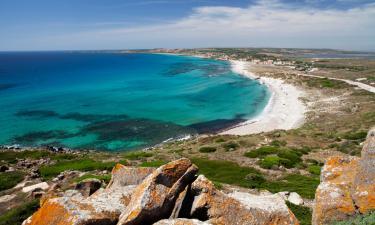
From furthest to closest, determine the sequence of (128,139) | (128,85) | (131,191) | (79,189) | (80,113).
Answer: (128,85) → (80,113) → (128,139) → (79,189) → (131,191)

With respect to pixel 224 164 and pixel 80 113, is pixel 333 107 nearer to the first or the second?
pixel 224 164

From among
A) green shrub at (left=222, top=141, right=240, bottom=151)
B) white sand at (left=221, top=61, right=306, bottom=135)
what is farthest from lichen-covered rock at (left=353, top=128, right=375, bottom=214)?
white sand at (left=221, top=61, right=306, bottom=135)

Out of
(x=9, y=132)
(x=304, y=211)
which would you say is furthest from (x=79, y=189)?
(x=9, y=132)

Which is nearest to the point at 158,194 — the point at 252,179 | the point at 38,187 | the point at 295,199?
the point at 295,199

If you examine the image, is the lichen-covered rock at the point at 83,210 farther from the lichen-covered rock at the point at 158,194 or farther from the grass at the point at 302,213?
the grass at the point at 302,213

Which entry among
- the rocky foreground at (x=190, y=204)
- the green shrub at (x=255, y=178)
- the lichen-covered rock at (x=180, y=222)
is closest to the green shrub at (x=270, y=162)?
the green shrub at (x=255, y=178)

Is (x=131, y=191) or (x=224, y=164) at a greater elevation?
(x=131, y=191)
